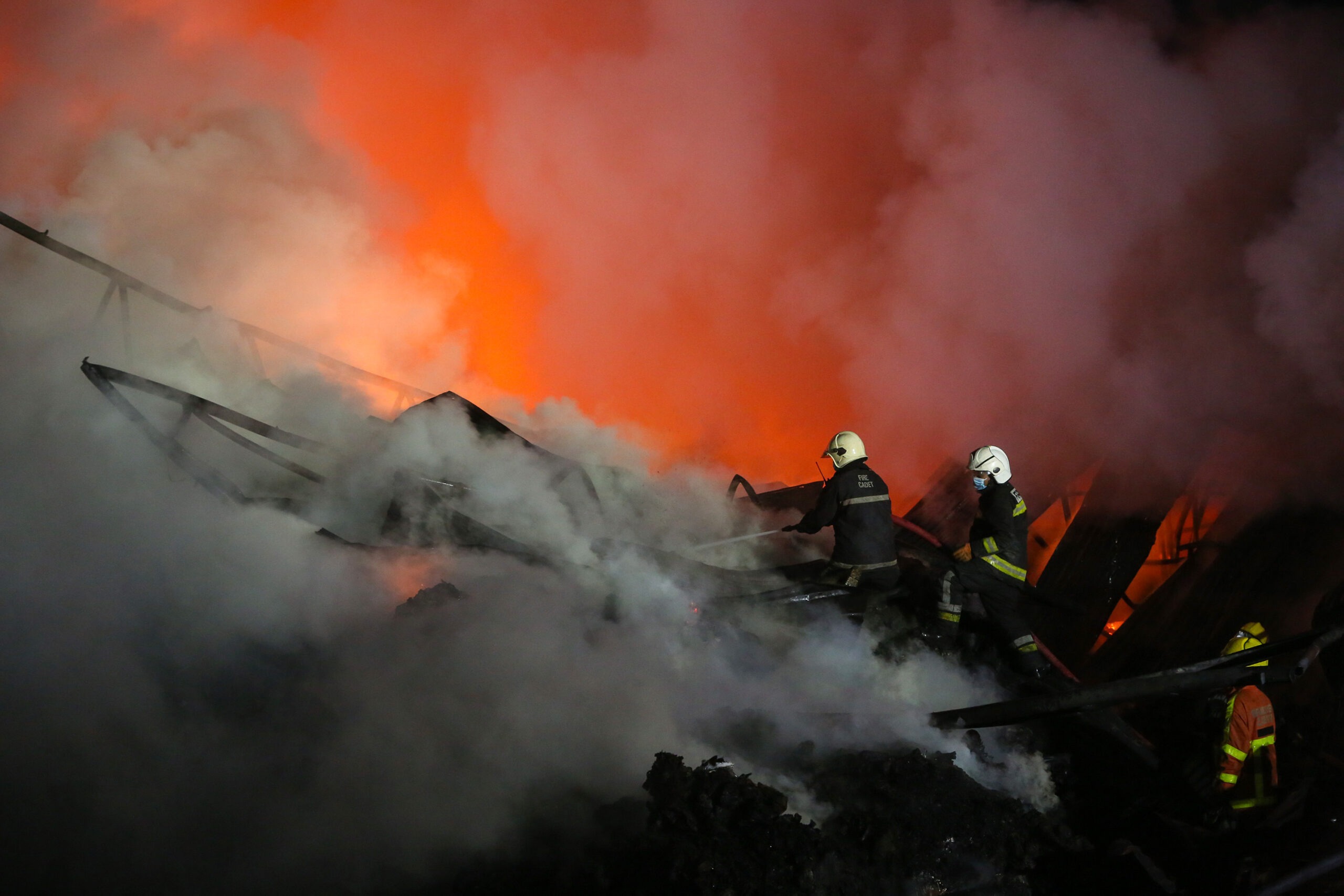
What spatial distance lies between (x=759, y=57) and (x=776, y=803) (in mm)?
11431

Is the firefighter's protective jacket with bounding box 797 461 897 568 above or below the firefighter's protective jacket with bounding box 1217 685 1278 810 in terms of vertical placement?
above

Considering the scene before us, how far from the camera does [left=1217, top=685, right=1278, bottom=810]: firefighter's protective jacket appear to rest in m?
4.20

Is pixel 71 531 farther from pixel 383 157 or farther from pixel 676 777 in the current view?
pixel 383 157

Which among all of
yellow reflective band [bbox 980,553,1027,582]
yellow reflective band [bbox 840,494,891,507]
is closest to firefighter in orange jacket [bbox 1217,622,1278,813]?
yellow reflective band [bbox 980,553,1027,582]

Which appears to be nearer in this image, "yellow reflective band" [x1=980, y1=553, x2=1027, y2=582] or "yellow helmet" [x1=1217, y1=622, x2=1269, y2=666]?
"yellow helmet" [x1=1217, y1=622, x2=1269, y2=666]

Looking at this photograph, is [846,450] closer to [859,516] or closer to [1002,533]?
[859,516]

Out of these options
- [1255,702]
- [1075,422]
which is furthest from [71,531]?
[1075,422]

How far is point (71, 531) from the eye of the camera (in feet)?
15.3

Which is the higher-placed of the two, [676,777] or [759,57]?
[759,57]

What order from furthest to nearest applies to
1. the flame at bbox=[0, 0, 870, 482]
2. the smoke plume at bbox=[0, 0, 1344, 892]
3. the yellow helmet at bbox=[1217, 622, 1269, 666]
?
1. the flame at bbox=[0, 0, 870, 482]
2. the yellow helmet at bbox=[1217, 622, 1269, 666]
3. the smoke plume at bbox=[0, 0, 1344, 892]

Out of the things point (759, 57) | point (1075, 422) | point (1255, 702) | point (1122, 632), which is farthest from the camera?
point (759, 57)

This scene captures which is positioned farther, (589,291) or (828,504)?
(589,291)

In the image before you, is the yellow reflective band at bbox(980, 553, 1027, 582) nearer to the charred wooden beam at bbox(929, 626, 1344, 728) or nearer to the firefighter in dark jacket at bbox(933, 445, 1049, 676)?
the firefighter in dark jacket at bbox(933, 445, 1049, 676)

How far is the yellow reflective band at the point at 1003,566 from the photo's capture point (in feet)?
16.9
